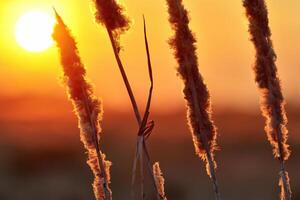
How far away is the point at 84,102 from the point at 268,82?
109 centimetres

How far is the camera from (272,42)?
4.23m

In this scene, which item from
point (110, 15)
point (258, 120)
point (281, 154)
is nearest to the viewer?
point (110, 15)

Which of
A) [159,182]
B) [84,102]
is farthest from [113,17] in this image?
[159,182]

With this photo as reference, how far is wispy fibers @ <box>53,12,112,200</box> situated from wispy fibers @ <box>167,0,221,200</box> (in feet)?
1.72

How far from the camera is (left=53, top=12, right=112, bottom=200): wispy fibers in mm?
3949

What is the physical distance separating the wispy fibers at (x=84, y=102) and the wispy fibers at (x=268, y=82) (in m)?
0.98

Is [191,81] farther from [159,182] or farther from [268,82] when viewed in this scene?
[159,182]

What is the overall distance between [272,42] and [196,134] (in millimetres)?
706

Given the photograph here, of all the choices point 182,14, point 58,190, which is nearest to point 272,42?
point 182,14

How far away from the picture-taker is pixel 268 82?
4.23 metres

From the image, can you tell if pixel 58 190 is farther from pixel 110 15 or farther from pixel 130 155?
pixel 110 15

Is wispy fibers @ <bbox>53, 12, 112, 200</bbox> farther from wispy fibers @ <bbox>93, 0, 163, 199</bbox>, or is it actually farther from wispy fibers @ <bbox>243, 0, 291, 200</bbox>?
wispy fibers @ <bbox>243, 0, 291, 200</bbox>

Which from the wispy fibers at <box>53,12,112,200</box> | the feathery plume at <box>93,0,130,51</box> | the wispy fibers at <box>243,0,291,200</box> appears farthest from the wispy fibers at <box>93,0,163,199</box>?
the wispy fibers at <box>243,0,291,200</box>

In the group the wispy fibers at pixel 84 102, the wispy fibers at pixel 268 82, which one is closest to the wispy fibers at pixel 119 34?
the wispy fibers at pixel 84 102
